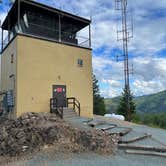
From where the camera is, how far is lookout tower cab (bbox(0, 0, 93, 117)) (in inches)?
559

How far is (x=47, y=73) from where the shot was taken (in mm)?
15188

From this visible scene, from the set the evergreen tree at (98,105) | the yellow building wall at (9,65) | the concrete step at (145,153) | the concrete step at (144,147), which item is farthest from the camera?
the evergreen tree at (98,105)

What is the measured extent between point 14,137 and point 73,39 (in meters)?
10.4

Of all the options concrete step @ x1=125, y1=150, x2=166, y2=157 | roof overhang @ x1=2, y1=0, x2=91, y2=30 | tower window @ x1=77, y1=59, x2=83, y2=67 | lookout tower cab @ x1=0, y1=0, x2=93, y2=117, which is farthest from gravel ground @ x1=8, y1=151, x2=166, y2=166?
roof overhang @ x1=2, y1=0, x2=91, y2=30

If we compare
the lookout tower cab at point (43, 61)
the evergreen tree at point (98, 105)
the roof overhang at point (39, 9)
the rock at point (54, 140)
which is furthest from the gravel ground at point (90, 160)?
the evergreen tree at point (98, 105)

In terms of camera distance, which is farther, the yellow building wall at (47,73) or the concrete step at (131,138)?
the yellow building wall at (47,73)

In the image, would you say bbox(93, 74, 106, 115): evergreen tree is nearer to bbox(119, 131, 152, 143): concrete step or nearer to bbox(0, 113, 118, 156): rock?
bbox(119, 131, 152, 143): concrete step

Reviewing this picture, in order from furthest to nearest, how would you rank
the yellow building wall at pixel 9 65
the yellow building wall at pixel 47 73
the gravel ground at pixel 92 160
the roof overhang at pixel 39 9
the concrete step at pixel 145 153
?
the roof overhang at pixel 39 9, the yellow building wall at pixel 9 65, the yellow building wall at pixel 47 73, the concrete step at pixel 145 153, the gravel ground at pixel 92 160

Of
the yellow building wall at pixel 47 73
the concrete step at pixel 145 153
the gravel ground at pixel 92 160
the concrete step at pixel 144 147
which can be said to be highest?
the yellow building wall at pixel 47 73

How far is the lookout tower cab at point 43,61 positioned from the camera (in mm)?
14195

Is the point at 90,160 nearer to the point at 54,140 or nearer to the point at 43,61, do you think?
the point at 54,140

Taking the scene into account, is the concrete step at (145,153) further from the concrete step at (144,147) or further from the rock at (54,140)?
the rock at (54,140)

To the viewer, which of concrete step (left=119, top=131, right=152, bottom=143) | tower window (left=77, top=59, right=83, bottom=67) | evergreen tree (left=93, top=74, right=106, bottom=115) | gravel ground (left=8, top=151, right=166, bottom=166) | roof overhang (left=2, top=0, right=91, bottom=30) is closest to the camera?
gravel ground (left=8, top=151, right=166, bottom=166)

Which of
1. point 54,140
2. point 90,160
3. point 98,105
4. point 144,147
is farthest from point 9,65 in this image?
point 98,105
